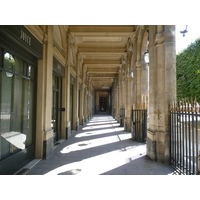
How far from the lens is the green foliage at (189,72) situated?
624 inches

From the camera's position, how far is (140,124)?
7.50 meters

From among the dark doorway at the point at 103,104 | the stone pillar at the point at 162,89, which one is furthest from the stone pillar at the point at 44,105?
the dark doorway at the point at 103,104

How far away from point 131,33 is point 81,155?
709cm

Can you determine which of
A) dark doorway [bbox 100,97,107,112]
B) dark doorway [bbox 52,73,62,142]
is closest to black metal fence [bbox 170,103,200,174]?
dark doorway [bbox 52,73,62,142]

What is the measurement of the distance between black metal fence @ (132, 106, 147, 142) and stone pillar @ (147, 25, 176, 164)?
215cm

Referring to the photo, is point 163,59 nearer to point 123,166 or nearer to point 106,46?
point 123,166

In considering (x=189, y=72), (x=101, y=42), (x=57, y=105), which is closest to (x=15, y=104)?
(x=57, y=105)

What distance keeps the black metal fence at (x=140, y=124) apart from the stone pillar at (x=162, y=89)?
215 centimetres

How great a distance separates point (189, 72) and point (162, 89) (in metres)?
14.3

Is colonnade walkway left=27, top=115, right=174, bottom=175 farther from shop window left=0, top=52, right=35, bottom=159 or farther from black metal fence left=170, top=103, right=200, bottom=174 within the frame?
shop window left=0, top=52, right=35, bottom=159

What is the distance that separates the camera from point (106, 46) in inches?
468

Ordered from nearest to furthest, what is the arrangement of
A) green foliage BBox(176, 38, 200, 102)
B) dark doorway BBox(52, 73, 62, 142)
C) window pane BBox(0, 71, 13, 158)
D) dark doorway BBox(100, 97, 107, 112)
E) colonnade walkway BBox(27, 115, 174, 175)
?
1. window pane BBox(0, 71, 13, 158)
2. colonnade walkway BBox(27, 115, 174, 175)
3. dark doorway BBox(52, 73, 62, 142)
4. green foliage BBox(176, 38, 200, 102)
5. dark doorway BBox(100, 97, 107, 112)

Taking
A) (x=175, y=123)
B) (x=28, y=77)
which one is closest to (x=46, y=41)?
(x=28, y=77)

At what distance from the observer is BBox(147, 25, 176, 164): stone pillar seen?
183 inches
